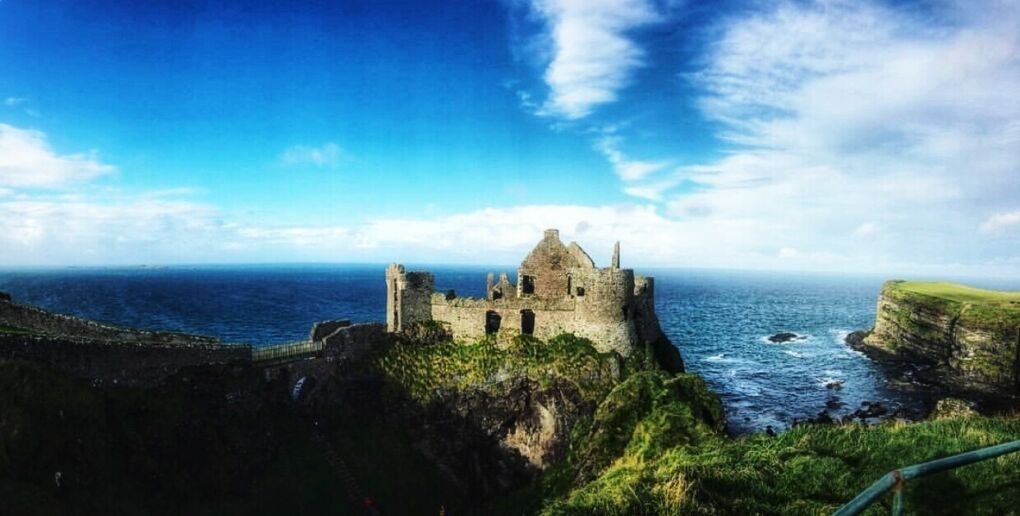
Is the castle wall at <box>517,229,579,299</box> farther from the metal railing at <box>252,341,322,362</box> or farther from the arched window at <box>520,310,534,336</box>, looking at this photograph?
the metal railing at <box>252,341,322,362</box>

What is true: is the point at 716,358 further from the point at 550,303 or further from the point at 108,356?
the point at 108,356

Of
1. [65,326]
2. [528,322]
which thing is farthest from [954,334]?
[65,326]

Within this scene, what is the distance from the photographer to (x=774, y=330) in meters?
131

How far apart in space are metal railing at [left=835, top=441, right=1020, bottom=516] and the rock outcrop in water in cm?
8600

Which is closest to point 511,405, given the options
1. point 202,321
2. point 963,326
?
point 963,326

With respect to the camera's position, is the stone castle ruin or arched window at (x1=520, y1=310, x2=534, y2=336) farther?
arched window at (x1=520, y1=310, x2=534, y2=336)

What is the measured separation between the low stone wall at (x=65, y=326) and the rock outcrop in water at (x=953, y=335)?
89.0 metres

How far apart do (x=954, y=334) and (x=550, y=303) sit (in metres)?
78.0

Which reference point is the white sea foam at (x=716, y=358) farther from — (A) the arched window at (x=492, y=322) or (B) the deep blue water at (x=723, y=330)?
(A) the arched window at (x=492, y=322)

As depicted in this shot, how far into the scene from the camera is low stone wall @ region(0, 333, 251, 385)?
2791cm

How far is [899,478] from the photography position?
250 inches

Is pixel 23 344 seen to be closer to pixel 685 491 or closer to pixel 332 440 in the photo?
pixel 332 440

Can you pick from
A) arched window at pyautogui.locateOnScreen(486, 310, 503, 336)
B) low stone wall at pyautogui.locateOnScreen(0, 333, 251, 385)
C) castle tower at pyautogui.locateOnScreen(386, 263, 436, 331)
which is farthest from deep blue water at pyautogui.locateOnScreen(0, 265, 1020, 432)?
low stone wall at pyautogui.locateOnScreen(0, 333, 251, 385)

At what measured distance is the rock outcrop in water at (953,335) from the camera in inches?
3034
